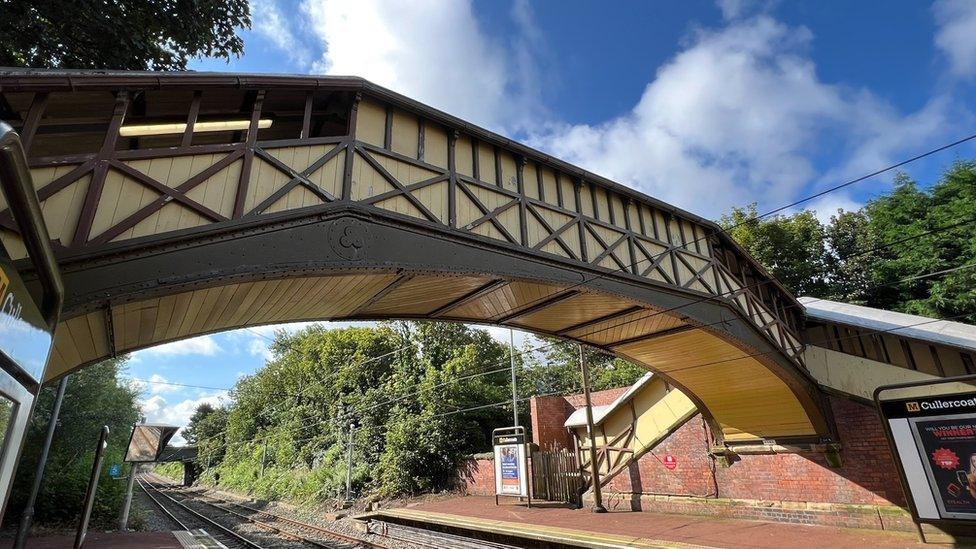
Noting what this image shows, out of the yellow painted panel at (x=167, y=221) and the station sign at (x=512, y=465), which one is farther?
the station sign at (x=512, y=465)

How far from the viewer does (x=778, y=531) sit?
10438 mm

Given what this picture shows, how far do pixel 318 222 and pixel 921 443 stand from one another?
10.3m

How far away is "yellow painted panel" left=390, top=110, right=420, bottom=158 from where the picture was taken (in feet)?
21.8

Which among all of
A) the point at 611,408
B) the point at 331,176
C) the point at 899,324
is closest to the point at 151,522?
the point at 611,408

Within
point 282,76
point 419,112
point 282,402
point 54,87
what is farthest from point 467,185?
point 282,402

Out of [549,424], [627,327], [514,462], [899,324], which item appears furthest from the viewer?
[549,424]

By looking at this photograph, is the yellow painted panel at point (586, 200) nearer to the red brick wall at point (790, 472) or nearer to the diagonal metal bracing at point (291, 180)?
the diagonal metal bracing at point (291, 180)

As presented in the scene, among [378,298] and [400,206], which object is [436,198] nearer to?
[400,206]

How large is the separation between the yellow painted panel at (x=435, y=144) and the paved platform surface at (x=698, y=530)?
25.5 feet

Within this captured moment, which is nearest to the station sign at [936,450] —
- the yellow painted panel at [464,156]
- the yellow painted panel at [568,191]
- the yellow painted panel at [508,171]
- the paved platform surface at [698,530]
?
the paved platform surface at [698,530]

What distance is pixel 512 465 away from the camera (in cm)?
1488

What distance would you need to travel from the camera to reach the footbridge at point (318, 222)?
4.38 m

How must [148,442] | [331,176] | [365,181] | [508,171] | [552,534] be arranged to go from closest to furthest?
[331,176] → [365,181] → [508,171] → [552,534] → [148,442]

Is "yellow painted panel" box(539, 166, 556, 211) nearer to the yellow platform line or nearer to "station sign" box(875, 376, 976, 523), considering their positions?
the yellow platform line
